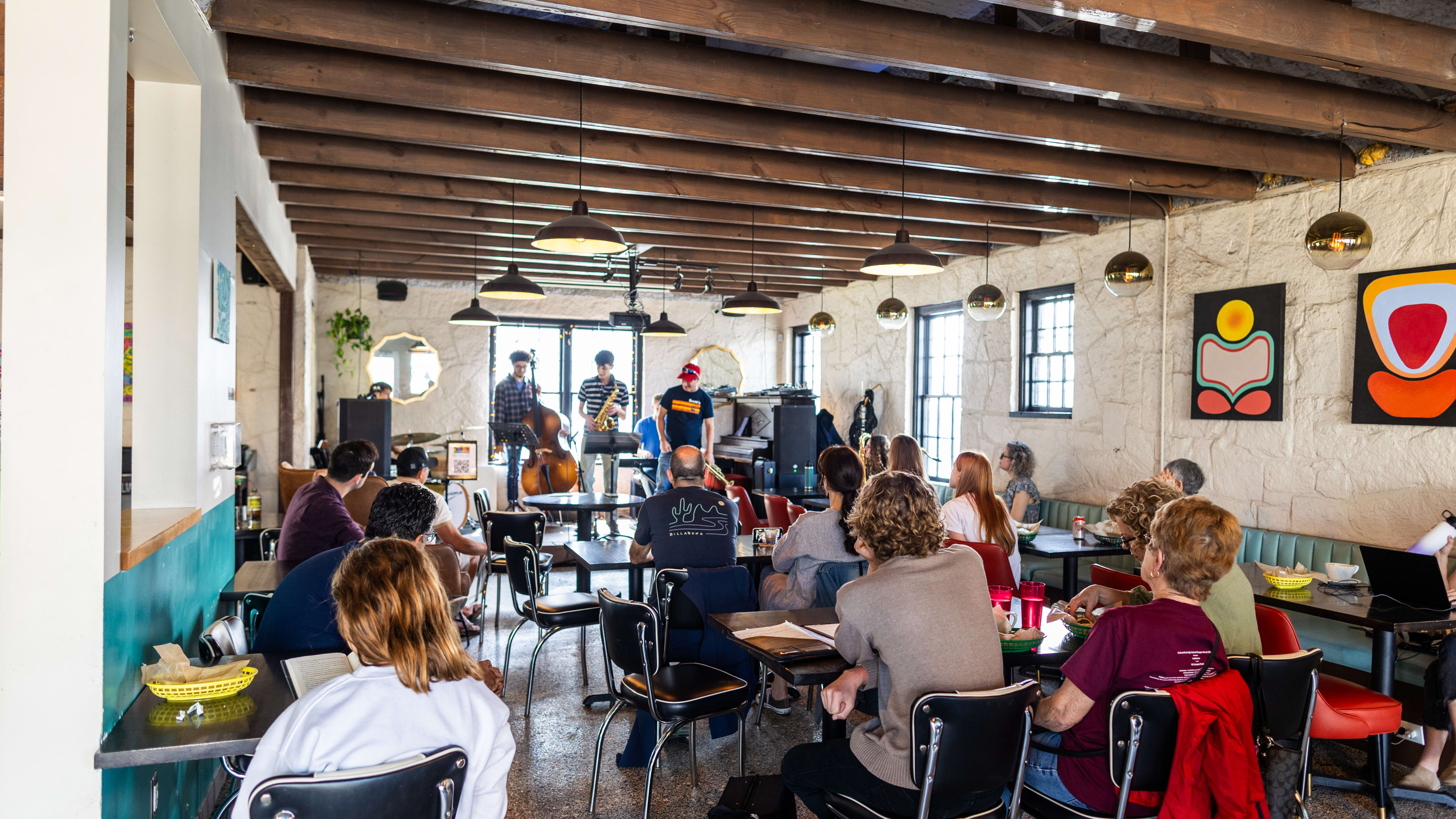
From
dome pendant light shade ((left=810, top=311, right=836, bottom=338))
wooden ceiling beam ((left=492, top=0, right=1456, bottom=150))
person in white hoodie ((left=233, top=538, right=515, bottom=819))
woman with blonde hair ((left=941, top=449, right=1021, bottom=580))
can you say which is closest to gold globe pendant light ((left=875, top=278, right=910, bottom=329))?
dome pendant light shade ((left=810, top=311, right=836, bottom=338))

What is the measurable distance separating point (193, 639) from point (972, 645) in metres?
2.67

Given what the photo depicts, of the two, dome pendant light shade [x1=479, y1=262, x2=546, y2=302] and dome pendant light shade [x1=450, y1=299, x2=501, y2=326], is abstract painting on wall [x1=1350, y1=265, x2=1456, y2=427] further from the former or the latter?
dome pendant light shade [x1=450, y1=299, x2=501, y2=326]

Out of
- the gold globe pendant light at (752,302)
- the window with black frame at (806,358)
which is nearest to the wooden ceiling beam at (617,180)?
the gold globe pendant light at (752,302)

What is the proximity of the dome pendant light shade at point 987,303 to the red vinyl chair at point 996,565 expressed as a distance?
2.63m

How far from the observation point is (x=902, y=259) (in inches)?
199

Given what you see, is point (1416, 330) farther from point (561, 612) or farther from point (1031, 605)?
point (561, 612)

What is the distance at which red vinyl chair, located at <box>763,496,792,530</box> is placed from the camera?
6355mm

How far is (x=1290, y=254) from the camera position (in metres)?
5.95

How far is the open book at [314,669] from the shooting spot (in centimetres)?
233

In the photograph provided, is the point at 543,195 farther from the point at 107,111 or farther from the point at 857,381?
the point at 857,381

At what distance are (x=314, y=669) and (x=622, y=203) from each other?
4.88 metres

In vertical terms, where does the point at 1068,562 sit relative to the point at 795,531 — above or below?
below

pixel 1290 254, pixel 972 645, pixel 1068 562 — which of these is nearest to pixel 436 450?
pixel 1068 562

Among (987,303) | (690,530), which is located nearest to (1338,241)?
(987,303)
